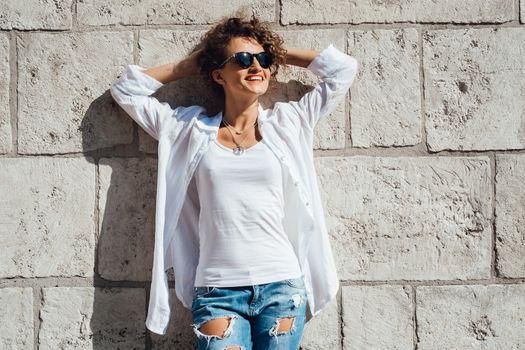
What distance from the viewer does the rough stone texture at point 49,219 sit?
3.21 m

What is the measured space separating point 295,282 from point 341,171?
754 millimetres

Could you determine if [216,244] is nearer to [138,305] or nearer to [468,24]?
[138,305]

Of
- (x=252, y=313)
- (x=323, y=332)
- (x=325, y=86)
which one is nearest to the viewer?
(x=252, y=313)

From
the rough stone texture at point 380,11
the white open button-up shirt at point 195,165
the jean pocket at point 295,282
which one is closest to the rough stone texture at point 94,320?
the white open button-up shirt at point 195,165

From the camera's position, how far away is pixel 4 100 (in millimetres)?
3268

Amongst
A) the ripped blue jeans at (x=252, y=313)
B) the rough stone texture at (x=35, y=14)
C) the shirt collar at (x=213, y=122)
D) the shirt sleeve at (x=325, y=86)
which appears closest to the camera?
the ripped blue jeans at (x=252, y=313)

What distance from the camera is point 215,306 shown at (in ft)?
8.54

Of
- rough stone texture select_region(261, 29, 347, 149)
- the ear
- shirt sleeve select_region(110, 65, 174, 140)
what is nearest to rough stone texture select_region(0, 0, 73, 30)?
shirt sleeve select_region(110, 65, 174, 140)

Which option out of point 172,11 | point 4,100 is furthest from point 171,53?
point 4,100

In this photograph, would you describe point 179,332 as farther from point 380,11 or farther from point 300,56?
point 380,11

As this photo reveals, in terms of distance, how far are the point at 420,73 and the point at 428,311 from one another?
1.21 meters

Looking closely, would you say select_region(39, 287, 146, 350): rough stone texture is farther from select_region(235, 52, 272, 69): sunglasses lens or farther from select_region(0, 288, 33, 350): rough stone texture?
select_region(235, 52, 272, 69): sunglasses lens

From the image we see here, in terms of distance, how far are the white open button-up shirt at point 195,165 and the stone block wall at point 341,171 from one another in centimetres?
21

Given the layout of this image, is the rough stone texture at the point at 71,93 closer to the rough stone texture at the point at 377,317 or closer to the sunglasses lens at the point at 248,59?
the sunglasses lens at the point at 248,59
